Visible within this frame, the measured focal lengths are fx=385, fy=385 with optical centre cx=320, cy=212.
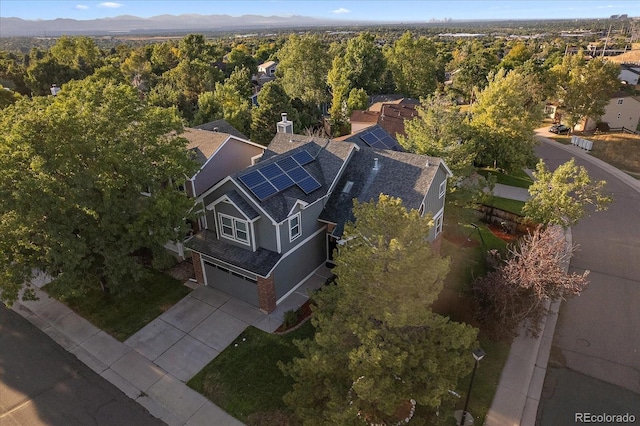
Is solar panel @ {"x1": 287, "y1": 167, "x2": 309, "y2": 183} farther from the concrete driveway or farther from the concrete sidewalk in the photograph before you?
the concrete sidewalk

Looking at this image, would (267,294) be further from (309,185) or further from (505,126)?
(505,126)

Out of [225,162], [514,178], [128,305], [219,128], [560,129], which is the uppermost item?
[219,128]

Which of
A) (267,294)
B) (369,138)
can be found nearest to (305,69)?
(369,138)

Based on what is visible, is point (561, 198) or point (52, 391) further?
point (561, 198)

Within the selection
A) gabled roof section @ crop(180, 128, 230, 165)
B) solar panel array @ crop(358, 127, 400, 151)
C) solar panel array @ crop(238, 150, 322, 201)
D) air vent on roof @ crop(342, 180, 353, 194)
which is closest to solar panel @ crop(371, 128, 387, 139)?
solar panel array @ crop(358, 127, 400, 151)

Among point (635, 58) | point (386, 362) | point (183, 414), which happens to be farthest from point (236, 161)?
point (635, 58)

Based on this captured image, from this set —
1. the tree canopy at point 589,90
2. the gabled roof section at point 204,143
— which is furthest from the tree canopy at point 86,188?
the tree canopy at point 589,90
